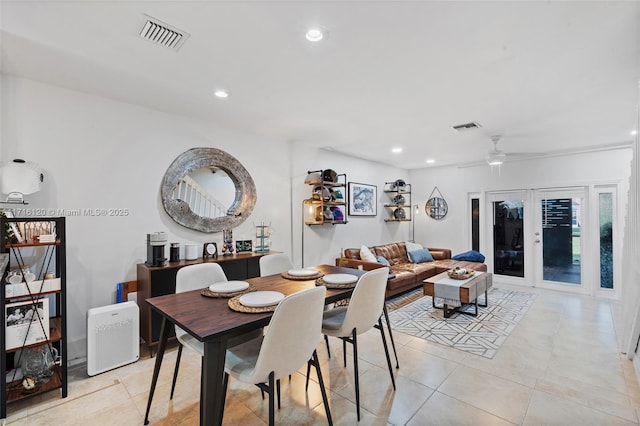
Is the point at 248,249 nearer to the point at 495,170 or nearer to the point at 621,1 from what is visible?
the point at 621,1

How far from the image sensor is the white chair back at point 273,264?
2969 mm

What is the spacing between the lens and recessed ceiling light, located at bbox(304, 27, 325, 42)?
188 cm

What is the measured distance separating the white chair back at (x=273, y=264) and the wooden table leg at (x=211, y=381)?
151cm

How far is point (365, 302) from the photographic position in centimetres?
210

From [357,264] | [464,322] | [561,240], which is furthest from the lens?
[561,240]

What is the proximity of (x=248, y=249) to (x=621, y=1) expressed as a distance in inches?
149

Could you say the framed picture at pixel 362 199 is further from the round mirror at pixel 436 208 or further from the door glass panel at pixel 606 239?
the door glass panel at pixel 606 239

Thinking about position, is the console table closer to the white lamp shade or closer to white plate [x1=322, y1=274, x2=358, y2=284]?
the white lamp shade

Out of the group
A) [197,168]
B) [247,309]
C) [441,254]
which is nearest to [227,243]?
[197,168]

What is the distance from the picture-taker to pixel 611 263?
4926mm

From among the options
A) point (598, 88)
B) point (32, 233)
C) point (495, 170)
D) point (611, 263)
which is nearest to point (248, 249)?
point (32, 233)

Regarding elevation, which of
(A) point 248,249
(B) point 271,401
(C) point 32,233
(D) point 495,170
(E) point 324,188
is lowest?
(B) point 271,401

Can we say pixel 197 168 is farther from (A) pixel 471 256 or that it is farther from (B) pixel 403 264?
(A) pixel 471 256

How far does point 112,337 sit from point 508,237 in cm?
654
